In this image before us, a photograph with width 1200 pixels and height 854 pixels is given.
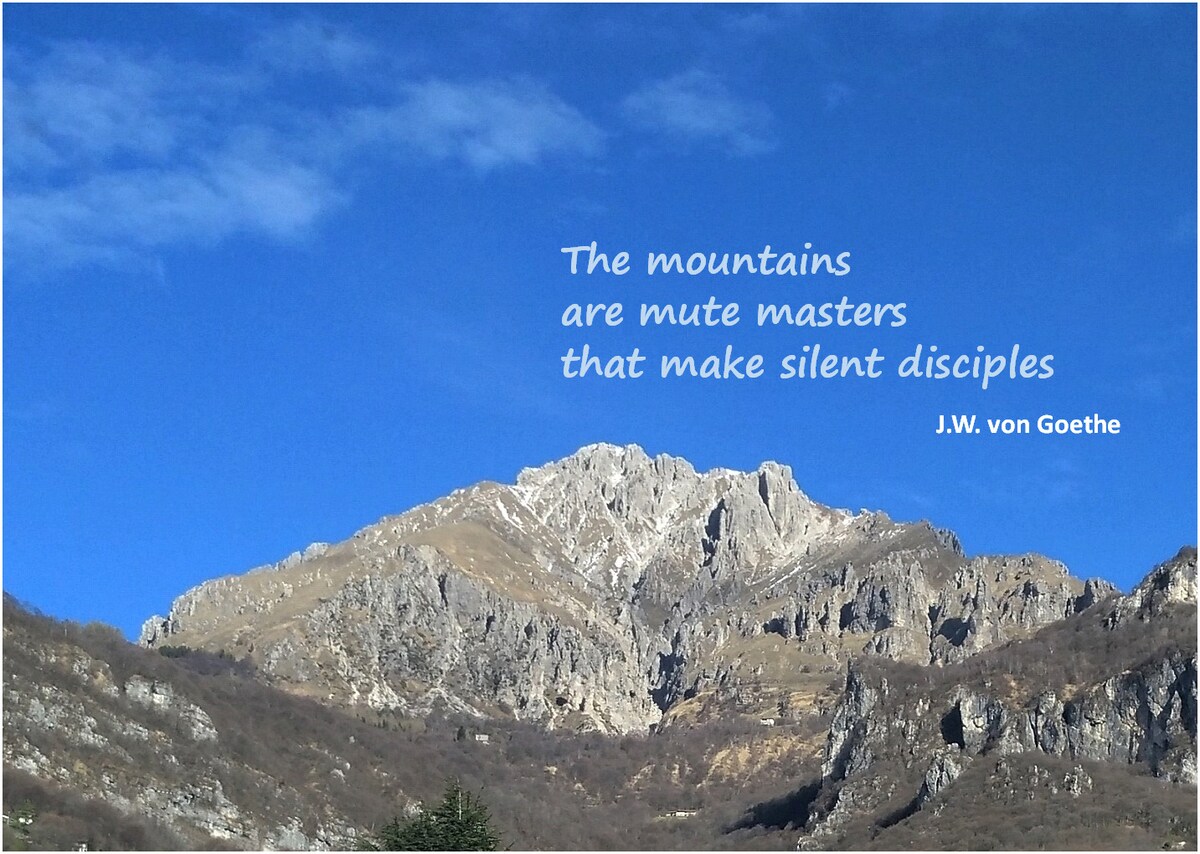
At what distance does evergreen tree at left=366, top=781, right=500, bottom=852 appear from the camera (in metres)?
61.0

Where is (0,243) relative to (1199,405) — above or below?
above

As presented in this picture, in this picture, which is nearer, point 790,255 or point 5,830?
point 790,255

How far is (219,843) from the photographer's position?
195 m

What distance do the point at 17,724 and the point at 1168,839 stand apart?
508ft

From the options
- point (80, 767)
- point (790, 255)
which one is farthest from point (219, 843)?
point (790, 255)

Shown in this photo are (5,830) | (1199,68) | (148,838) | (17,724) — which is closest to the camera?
(1199,68)

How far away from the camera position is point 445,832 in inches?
2402

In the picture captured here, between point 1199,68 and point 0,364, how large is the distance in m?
54.8

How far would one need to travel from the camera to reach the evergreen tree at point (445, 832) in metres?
61.0

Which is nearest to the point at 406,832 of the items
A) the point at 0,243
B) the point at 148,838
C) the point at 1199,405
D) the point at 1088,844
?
the point at 0,243

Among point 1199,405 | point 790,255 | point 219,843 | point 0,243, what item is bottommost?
point 219,843

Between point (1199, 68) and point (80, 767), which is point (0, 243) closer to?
point (1199, 68)

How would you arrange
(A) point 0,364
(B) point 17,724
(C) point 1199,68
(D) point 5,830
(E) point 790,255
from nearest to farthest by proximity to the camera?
(A) point 0,364, (C) point 1199,68, (E) point 790,255, (D) point 5,830, (B) point 17,724

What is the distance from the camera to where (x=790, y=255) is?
3366 inches
